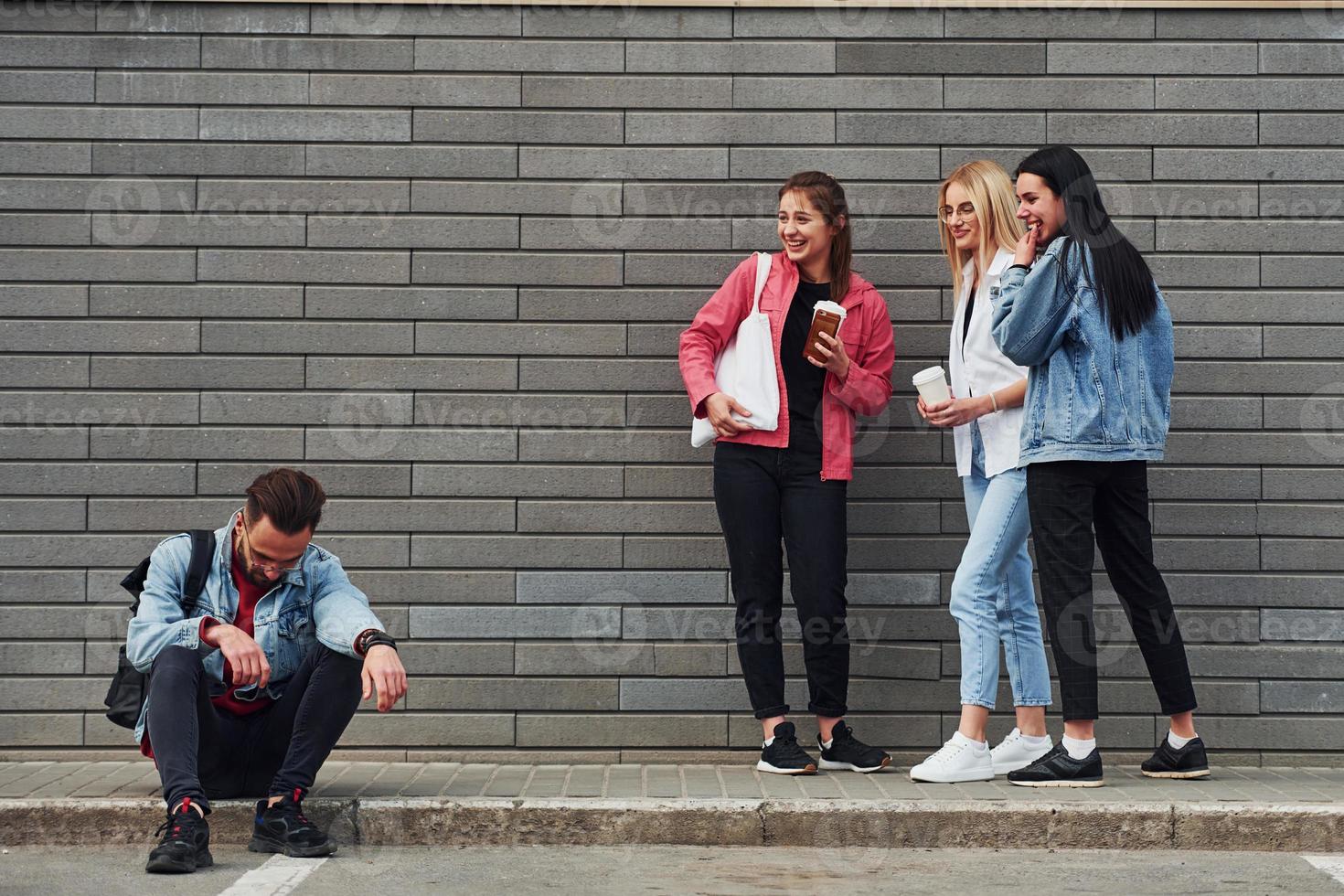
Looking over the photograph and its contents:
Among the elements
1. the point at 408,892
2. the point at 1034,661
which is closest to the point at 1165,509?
the point at 1034,661

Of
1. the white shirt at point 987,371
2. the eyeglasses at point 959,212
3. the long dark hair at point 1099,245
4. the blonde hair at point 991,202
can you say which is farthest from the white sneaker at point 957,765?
the eyeglasses at point 959,212

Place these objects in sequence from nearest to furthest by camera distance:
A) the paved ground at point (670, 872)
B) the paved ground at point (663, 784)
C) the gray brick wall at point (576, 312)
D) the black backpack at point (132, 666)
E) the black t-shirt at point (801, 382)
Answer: the paved ground at point (670, 872), the black backpack at point (132, 666), the paved ground at point (663, 784), the black t-shirt at point (801, 382), the gray brick wall at point (576, 312)

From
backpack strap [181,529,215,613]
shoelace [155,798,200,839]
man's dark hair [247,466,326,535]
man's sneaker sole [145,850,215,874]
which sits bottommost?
man's sneaker sole [145,850,215,874]

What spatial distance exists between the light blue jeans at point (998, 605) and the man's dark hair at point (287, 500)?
91.8 inches

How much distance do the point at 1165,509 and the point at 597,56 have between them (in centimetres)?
300

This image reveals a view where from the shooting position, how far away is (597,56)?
6.16 metres

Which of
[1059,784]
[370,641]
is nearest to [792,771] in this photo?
[1059,784]

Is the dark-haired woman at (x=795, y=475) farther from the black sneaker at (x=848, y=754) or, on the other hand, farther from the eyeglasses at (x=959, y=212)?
the eyeglasses at (x=959, y=212)

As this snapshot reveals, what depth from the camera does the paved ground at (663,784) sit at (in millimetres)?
5066

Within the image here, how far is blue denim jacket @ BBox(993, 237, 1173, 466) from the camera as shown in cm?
508

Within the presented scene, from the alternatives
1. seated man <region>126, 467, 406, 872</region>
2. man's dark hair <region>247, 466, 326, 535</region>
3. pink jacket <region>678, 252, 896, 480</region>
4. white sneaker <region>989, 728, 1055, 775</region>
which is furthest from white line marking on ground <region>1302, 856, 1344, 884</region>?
man's dark hair <region>247, 466, 326, 535</region>

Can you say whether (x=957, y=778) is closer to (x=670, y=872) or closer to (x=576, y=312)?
(x=670, y=872)

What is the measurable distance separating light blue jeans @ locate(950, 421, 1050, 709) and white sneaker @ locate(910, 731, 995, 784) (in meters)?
0.16

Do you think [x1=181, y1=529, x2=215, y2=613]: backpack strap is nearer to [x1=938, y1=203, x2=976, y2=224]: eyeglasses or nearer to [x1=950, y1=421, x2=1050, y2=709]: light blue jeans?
[x1=950, y1=421, x2=1050, y2=709]: light blue jeans
